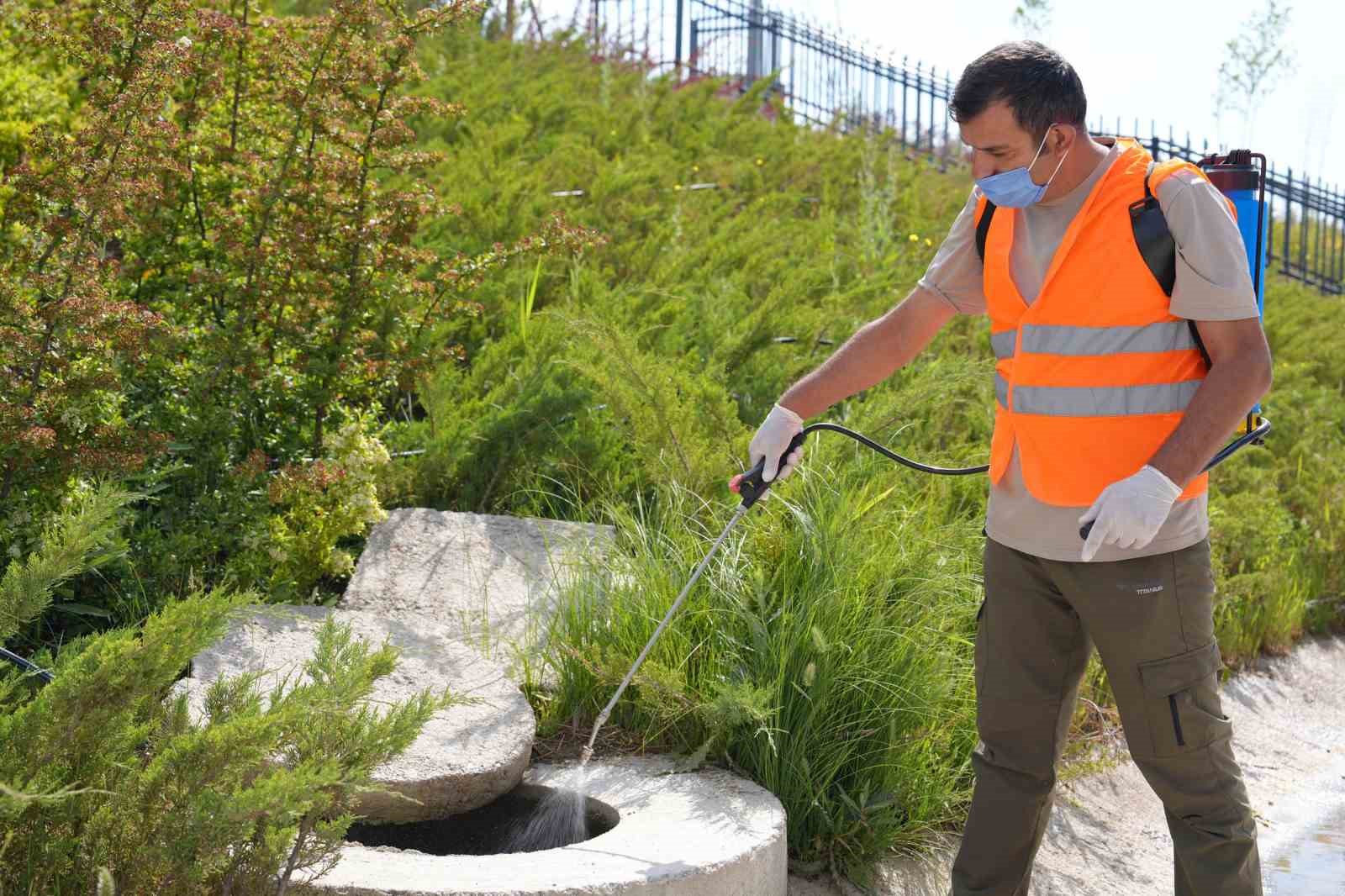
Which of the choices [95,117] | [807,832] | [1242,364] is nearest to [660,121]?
[95,117]

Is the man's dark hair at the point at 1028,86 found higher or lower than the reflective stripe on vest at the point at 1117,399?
higher

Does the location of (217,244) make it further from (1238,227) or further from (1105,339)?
(1238,227)

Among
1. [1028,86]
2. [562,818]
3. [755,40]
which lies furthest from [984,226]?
[755,40]

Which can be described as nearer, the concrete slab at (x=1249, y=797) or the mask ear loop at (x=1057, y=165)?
the mask ear loop at (x=1057, y=165)

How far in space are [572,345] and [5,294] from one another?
2.18 metres

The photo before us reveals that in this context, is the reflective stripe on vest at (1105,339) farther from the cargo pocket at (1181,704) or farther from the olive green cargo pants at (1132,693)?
the cargo pocket at (1181,704)

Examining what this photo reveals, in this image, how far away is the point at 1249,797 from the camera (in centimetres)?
415

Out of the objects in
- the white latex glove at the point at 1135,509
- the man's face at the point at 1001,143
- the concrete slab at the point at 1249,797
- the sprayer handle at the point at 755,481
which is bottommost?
the concrete slab at the point at 1249,797

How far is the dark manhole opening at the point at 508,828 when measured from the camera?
3.19m

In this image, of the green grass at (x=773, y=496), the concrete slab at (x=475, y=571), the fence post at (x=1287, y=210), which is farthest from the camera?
the fence post at (x=1287, y=210)

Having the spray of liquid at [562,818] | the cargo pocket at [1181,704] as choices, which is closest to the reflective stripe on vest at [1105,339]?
the cargo pocket at [1181,704]

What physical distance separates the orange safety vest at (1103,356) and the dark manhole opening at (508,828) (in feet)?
4.61

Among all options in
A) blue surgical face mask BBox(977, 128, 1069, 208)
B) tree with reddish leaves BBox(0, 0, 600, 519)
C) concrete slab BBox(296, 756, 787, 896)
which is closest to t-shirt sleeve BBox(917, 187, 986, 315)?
blue surgical face mask BBox(977, 128, 1069, 208)

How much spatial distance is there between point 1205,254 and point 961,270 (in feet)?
2.08
